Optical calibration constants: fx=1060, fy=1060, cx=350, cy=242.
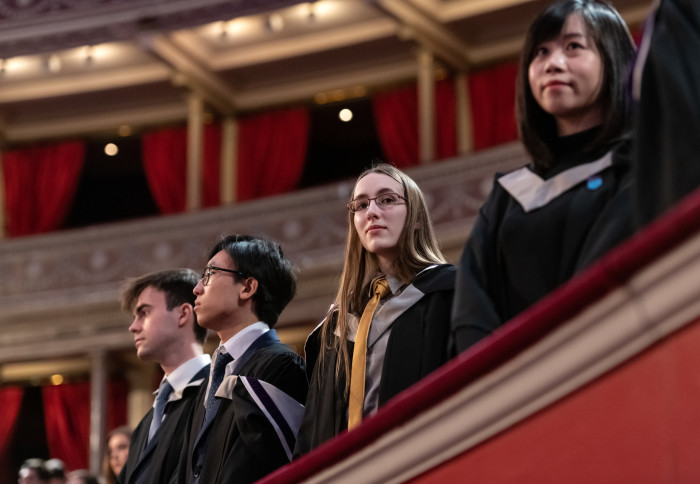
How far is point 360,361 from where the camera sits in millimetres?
2869

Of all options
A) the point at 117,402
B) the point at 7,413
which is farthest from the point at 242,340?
the point at 7,413

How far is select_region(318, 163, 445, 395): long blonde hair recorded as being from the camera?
3.01 meters

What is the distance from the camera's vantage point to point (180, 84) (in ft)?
45.1

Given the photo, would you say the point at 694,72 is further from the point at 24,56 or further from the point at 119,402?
the point at 24,56

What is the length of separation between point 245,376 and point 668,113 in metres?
1.77

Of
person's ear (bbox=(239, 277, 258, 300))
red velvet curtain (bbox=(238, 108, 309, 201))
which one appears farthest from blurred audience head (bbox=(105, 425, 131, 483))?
red velvet curtain (bbox=(238, 108, 309, 201))

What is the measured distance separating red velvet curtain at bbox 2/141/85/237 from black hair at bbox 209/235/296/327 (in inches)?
452

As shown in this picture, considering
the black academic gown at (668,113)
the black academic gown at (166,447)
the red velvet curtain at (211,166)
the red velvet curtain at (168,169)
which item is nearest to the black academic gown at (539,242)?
the black academic gown at (668,113)

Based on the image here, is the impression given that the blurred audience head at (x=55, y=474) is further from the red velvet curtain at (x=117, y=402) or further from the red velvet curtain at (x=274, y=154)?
the red velvet curtain at (x=274, y=154)

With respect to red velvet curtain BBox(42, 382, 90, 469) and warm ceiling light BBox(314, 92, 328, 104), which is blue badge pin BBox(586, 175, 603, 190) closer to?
red velvet curtain BBox(42, 382, 90, 469)

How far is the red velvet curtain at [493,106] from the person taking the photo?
42.0ft

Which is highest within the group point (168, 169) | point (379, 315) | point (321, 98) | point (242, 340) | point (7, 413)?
point (321, 98)

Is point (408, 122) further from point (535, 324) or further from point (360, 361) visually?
point (535, 324)

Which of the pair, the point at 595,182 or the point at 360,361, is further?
the point at 360,361
